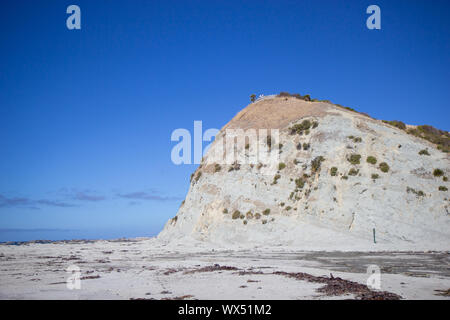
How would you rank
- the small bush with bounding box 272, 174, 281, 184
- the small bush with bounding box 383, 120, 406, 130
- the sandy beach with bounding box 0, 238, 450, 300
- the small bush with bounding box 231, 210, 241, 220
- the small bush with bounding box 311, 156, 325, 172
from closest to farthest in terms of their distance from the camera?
the sandy beach with bounding box 0, 238, 450, 300, the small bush with bounding box 231, 210, 241, 220, the small bush with bounding box 311, 156, 325, 172, the small bush with bounding box 272, 174, 281, 184, the small bush with bounding box 383, 120, 406, 130

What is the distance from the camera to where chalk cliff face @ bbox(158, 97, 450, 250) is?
36.4 meters

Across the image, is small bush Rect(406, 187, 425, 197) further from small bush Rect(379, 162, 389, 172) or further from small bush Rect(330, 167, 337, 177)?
small bush Rect(330, 167, 337, 177)

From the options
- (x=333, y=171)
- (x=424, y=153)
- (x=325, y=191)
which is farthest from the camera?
(x=333, y=171)

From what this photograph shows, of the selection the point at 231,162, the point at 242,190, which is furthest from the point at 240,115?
the point at 242,190

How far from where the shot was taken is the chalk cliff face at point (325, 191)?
36406 mm

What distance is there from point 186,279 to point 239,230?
87.2 feet

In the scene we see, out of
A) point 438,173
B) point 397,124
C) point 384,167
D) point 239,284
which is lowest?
point 239,284

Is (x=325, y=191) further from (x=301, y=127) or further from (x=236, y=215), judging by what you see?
(x=301, y=127)

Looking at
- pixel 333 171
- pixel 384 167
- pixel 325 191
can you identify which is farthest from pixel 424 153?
pixel 325 191

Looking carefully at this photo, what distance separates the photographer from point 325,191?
42375mm

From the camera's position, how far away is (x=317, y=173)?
44.9m

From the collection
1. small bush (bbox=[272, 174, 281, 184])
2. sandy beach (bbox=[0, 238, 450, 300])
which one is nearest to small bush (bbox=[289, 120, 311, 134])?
small bush (bbox=[272, 174, 281, 184])

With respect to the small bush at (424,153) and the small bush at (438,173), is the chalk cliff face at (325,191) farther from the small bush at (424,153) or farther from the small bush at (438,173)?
the small bush at (438,173)
